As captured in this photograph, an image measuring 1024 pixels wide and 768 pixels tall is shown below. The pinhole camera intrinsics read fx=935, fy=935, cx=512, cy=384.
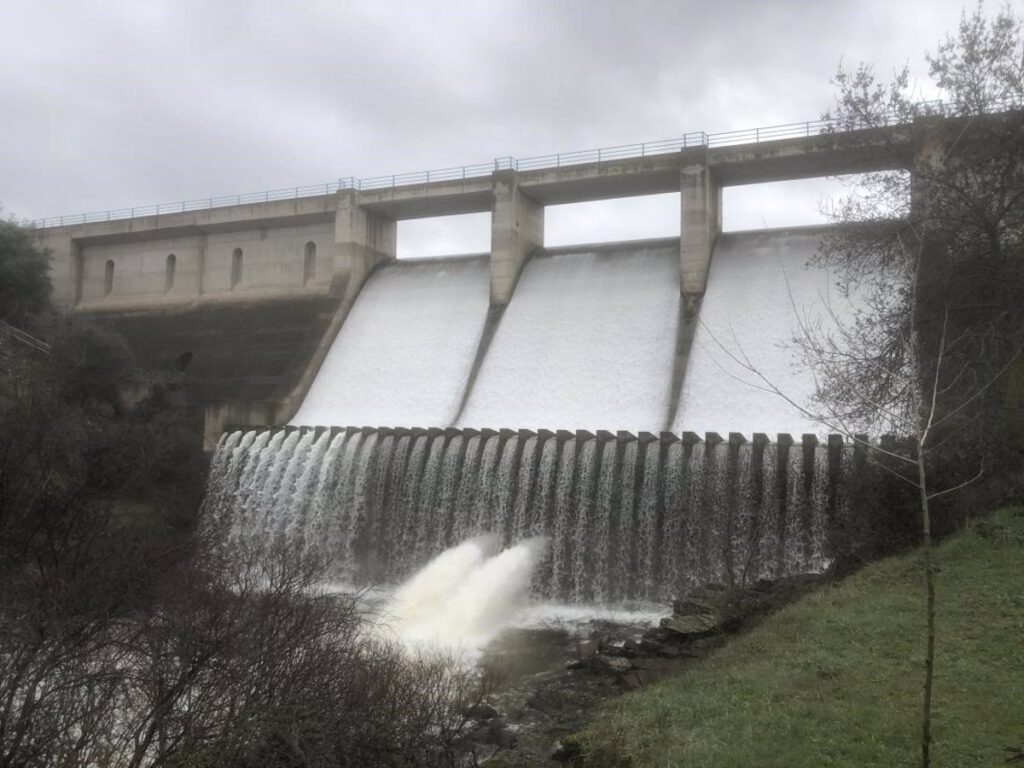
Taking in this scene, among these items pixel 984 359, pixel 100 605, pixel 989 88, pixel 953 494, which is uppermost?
pixel 989 88

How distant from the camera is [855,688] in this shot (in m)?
8.51

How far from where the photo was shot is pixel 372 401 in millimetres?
24938

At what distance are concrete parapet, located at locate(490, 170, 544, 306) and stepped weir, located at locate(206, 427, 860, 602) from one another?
740 centimetres

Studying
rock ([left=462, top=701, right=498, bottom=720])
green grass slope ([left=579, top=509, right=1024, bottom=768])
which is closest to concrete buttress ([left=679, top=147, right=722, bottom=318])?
green grass slope ([left=579, top=509, right=1024, bottom=768])

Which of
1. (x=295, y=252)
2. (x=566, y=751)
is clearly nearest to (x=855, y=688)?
(x=566, y=751)

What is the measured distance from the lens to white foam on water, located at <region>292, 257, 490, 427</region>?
2428 centimetres

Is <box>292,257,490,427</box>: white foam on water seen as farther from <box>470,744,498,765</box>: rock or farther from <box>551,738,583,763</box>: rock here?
<box>551,738,583,763</box>: rock

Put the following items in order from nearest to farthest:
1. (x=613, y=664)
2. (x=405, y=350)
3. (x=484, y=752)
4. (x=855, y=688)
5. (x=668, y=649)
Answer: (x=855, y=688), (x=484, y=752), (x=668, y=649), (x=613, y=664), (x=405, y=350)

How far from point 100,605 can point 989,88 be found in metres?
14.3

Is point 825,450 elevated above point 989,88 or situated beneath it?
situated beneath

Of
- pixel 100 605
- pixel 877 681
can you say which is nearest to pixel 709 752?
pixel 877 681

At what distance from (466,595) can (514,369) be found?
8201mm

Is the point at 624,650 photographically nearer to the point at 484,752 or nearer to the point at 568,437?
the point at 484,752

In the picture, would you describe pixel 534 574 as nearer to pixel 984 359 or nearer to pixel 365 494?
pixel 365 494
